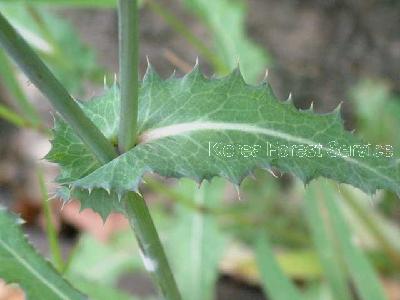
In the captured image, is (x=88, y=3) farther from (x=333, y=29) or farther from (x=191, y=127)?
(x=333, y=29)

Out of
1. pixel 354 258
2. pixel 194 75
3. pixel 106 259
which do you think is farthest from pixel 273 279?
pixel 194 75

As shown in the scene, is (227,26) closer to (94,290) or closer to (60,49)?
(60,49)

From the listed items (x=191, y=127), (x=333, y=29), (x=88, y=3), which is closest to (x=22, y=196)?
(x=333, y=29)

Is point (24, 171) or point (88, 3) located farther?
point (24, 171)

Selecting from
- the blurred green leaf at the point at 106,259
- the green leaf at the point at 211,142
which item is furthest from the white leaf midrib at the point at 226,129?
the blurred green leaf at the point at 106,259

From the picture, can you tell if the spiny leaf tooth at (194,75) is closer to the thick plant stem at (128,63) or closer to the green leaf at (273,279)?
the thick plant stem at (128,63)

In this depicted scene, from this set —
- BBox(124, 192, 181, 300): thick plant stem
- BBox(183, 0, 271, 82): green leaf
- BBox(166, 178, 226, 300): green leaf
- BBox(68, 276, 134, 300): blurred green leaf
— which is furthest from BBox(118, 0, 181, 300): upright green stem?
BBox(183, 0, 271, 82): green leaf
